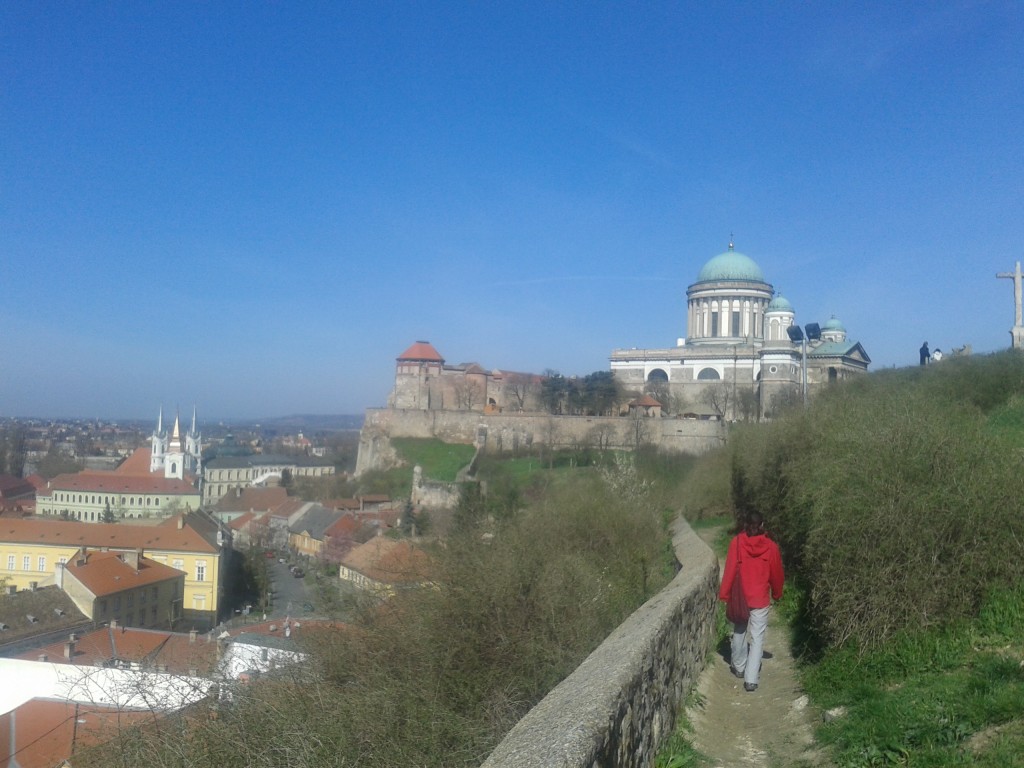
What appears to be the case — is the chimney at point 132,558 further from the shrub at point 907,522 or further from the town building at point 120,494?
the shrub at point 907,522

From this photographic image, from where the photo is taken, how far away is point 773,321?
65938 mm

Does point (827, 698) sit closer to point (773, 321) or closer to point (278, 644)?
point (278, 644)

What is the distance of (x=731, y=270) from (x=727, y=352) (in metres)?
8.78

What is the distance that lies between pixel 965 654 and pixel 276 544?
4912 centimetres

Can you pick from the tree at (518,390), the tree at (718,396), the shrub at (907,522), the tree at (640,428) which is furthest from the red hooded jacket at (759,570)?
the tree at (518,390)

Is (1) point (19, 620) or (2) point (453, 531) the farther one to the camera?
(1) point (19, 620)

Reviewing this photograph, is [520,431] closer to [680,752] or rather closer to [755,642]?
[755,642]

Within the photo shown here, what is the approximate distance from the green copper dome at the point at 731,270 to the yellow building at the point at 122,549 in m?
45.3

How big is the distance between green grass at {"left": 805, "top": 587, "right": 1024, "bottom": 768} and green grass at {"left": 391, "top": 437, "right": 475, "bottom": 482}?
1950 inches

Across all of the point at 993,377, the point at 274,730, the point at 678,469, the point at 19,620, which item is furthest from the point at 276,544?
the point at 274,730

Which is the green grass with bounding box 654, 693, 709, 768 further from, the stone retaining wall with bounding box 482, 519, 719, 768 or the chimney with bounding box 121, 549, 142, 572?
the chimney with bounding box 121, 549, 142, 572

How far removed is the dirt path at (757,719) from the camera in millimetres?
4766

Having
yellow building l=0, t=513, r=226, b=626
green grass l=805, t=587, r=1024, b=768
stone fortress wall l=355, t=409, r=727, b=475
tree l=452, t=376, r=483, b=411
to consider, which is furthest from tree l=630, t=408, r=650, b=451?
green grass l=805, t=587, r=1024, b=768

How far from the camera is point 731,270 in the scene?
68.6 meters
